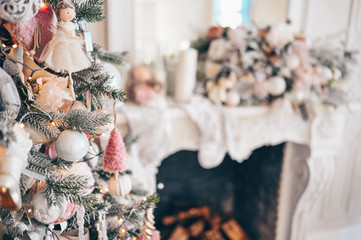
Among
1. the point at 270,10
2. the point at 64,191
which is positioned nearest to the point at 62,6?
Answer: the point at 64,191

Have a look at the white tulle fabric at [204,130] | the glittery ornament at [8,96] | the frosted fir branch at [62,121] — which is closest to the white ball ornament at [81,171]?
the frosted fir branch at [62,121]

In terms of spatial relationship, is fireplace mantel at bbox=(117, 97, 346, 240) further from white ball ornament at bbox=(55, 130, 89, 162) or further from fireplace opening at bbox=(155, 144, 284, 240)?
white ball ornament at bbox=(55, 130, 89, 162)

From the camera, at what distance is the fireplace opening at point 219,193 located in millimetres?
1986

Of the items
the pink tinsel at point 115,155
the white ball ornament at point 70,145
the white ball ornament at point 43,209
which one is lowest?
the white ball ornament at point 43,209

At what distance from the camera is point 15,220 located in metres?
0.71

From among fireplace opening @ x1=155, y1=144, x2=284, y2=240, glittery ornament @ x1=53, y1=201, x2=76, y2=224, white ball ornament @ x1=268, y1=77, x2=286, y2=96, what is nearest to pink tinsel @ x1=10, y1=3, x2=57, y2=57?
glittery ornament @ x1=53, y1=201, x2=76, y2=224

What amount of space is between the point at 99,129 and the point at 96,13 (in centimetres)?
30

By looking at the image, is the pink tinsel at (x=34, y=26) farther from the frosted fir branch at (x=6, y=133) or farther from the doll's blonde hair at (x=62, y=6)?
the frosted fir branch at (x=6, y=133)

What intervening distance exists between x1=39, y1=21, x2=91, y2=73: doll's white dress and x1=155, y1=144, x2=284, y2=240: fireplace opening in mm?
1347

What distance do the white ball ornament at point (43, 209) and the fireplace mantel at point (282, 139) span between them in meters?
0.70

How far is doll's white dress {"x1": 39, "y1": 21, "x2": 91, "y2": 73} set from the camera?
65 centimetres

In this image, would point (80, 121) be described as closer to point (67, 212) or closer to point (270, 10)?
point (67, 212)

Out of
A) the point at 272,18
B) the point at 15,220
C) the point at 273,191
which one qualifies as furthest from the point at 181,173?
the point at 15,220

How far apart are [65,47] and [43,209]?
38 centimetres
